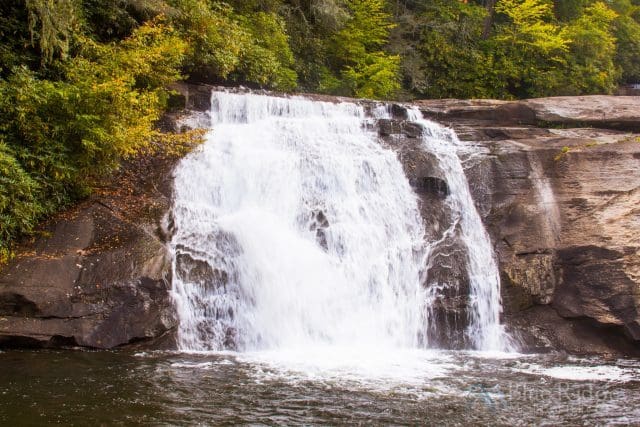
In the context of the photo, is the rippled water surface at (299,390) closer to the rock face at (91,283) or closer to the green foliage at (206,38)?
the rock face at (91,283)

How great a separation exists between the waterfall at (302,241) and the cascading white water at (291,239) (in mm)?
24

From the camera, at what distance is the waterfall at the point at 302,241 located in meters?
9.48

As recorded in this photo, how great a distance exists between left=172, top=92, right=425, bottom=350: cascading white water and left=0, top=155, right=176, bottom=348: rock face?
521 mm

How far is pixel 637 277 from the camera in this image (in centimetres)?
1061

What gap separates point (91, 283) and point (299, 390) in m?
4.02

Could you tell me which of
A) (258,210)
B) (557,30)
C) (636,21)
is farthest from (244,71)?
(636,21)

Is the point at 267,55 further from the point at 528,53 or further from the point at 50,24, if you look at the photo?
the point at 528,53

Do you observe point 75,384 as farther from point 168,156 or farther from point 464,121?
point 464,121

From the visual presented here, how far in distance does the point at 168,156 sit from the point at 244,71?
618cm

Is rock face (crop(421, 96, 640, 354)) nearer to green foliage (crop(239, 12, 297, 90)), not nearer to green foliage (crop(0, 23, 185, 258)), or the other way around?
green foliage (crop(239, 12, 297, 90))

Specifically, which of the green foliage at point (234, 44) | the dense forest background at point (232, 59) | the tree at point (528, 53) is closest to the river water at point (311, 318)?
the green foliage at point (234, 44)

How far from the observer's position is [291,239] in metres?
10.6

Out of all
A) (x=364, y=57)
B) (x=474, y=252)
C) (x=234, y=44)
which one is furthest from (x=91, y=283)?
(x=364, y=57)

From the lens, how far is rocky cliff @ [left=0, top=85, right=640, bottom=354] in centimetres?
840
